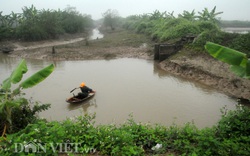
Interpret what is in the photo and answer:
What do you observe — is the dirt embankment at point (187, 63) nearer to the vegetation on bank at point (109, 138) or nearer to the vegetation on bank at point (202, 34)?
the vegetation on bank at point (202, 34)

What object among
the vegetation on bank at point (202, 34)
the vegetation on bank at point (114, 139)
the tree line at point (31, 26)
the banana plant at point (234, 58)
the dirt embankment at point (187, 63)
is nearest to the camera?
the vegetation on bank at point (114, 139)

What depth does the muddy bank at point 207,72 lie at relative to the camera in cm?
1080

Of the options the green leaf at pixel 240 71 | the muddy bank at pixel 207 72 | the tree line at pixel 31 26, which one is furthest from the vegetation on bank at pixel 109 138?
the tree line at pixel 31 26

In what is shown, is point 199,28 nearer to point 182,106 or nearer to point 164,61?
point 164,61

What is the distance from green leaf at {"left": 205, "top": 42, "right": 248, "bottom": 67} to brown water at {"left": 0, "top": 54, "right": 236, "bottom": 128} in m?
2.15

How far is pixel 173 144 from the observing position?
15.8 ft

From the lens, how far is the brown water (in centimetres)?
863

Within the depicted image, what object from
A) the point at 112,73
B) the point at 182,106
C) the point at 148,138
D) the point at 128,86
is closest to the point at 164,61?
the point at 112,73

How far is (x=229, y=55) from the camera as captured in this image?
4.54m

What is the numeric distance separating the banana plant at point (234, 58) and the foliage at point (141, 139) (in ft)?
4.69

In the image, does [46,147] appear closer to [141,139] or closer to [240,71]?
[141,139]

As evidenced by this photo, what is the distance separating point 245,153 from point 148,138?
6.69 feet

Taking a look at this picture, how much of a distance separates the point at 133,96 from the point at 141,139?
18.5 ft

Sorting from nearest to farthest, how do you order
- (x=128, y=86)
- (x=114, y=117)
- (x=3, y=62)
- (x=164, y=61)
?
(x=114, y=117)
(x=128, y=86)
(x=164, y=61)
(x=3, y=62)
